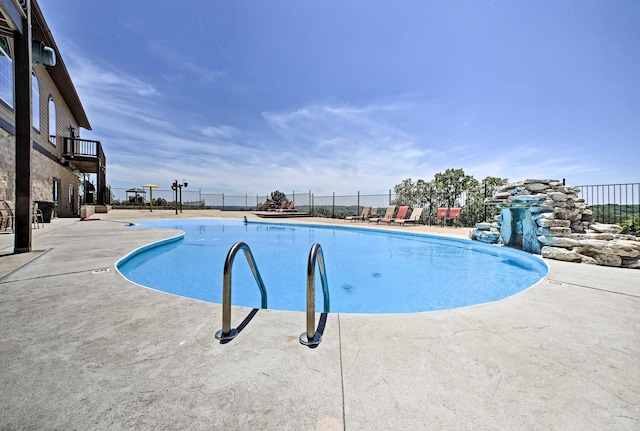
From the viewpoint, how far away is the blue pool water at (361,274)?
391 cm

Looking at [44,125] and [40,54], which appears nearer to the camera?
[40,54]

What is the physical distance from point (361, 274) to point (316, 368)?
4066mm

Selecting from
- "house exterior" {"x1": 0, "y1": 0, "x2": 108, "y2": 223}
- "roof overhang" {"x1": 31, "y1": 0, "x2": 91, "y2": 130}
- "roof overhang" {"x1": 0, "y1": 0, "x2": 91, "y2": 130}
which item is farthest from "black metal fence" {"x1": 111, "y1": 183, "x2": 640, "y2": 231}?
"roof overhang" {"x1": 0, "y1": 0, "x2": 91, "y2": 130}

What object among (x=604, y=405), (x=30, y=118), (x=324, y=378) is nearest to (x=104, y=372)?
(x=324, y=378)

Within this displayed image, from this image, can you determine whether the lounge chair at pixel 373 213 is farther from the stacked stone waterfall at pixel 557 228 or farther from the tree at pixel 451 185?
the stacked stone waterfall at pixel 557 228

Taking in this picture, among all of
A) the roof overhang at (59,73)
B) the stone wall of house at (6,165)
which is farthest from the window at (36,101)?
the stone wall of house at (6,165)

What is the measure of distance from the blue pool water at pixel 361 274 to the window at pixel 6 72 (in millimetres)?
6441

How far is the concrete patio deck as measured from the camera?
1048mm

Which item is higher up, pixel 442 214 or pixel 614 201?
pixel 614 201

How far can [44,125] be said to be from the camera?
1053cm

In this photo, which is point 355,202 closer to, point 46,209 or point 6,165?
point 46,209

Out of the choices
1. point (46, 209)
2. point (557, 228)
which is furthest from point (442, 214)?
point (46, 209)

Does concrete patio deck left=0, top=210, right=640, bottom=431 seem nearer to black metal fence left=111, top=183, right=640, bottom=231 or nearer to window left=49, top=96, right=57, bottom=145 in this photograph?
black metal fence left=111, top=183, right=640, bottom=231

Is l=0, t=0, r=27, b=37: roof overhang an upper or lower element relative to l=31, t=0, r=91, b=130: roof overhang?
lower
